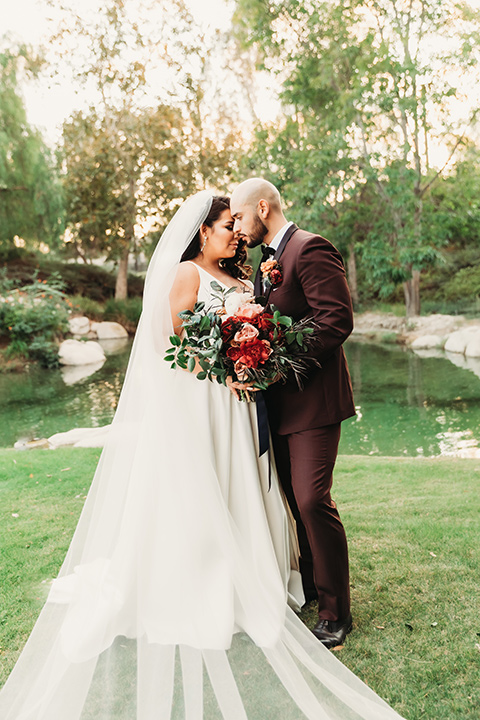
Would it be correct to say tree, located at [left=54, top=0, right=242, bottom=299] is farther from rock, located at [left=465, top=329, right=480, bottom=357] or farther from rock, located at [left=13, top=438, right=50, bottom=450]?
rock, located at [left=13, top=438, right=50, bottom=450]

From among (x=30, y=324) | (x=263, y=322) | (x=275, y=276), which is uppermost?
(x=275, y=276)

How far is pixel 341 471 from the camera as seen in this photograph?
19.5 feet

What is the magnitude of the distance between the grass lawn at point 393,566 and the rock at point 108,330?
14772 millimetres

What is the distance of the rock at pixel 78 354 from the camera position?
16.2 meters

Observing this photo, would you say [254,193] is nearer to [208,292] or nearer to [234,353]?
[208,292]

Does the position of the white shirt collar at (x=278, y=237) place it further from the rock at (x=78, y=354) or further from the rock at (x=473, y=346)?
the rock at (x=78, y=354)

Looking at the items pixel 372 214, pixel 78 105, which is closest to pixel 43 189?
pixel 78 105

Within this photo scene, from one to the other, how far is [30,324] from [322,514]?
14370mm

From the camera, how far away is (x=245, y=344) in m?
2.42

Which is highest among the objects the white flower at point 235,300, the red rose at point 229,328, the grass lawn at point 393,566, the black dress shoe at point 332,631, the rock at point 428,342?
the white flower at point 235,300

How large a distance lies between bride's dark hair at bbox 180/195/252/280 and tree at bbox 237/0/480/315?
554 inches

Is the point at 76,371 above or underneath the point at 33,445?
underneath

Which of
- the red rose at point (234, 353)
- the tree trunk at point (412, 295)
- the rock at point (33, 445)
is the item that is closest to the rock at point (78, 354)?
Answer: the rock at point (33, 445)

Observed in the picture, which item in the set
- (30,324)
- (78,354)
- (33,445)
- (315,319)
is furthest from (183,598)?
(78,354)
